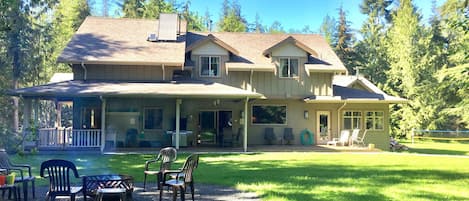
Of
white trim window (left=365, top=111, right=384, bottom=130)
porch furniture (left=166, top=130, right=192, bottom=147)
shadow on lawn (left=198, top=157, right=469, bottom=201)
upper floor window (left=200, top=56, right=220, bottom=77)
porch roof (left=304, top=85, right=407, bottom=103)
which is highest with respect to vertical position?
upper floor window (left=200, top=56, right=220, bottom=77)

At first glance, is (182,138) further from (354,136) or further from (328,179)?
(328,179)

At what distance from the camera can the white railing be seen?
16.4 metres

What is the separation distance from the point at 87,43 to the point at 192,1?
25498 millimetres

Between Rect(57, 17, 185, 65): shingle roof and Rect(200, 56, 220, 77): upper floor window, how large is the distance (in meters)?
1.24

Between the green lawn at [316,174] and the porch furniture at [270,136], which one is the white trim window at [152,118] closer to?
the green lawn at [316,174]

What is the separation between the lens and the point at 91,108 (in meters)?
19.0

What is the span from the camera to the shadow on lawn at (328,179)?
26.7ft

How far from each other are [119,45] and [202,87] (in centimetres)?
510

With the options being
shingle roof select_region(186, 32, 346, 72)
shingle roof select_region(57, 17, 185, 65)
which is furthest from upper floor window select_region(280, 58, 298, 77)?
shingle roof select_region(57, 17, 185, 65)

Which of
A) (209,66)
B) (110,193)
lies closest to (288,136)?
(209,66)

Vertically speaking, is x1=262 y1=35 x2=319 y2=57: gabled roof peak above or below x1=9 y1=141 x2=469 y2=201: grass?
above

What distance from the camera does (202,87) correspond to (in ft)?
58.7

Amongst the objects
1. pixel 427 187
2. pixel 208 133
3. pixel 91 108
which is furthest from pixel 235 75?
pixel 427 187

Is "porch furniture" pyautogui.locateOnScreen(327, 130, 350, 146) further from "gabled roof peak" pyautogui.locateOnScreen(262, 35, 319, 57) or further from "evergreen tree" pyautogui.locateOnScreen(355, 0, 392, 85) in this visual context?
"evergreen tree" pyautogui.locateOnScreen(355, 0, 392, 85)
